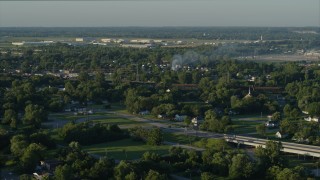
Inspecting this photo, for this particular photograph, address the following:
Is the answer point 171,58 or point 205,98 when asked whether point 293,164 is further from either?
point 171,58

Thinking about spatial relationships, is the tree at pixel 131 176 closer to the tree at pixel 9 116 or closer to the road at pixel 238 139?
the road at pixel 238 139

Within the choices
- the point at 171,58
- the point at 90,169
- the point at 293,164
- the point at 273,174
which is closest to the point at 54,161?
the point at 90,169

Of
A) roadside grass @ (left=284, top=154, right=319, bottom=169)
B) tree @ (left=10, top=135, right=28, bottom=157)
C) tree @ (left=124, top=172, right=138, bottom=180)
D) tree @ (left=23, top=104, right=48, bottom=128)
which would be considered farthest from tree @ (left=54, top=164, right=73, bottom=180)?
tree @ (left=23, top=104, right=48, bottom=128)

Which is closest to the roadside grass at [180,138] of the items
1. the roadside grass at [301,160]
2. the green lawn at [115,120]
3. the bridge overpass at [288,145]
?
the bridge overpass at [288,145]

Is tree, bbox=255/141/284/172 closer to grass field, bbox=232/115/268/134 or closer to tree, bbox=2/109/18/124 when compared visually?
grass field, bbox=232/115/268/134

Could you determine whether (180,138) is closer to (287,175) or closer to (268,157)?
(268,157)
